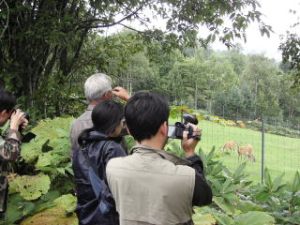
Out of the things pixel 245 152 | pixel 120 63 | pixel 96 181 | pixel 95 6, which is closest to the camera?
pixel 96 181

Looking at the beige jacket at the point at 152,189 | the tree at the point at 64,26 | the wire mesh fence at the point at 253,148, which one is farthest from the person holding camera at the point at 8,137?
the wire mesh fence at the point at 253,148

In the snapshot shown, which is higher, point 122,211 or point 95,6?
point 95,6

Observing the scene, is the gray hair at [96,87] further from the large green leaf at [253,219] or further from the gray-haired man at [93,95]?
the large green leaf at [253,219]

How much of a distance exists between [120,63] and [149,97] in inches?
302

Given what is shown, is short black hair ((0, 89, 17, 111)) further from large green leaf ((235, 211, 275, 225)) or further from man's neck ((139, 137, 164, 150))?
large green leaf ((235, 211, 275, 225))

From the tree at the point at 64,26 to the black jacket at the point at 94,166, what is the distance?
12.9 ft

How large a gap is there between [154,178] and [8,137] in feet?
4.88

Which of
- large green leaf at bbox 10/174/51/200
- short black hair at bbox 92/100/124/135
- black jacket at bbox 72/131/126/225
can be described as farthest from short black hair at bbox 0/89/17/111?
large green leaf at bbox 10/174/51/200

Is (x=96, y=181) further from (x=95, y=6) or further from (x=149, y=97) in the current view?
(x=95, y=6)

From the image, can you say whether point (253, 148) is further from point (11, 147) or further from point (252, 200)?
point (11, 147)

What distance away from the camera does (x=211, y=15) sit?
7340 mm

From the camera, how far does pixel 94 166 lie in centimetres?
288

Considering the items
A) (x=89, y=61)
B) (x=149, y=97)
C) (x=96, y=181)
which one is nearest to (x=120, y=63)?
(x=89, y=61)

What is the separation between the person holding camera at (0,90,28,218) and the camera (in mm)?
3188
